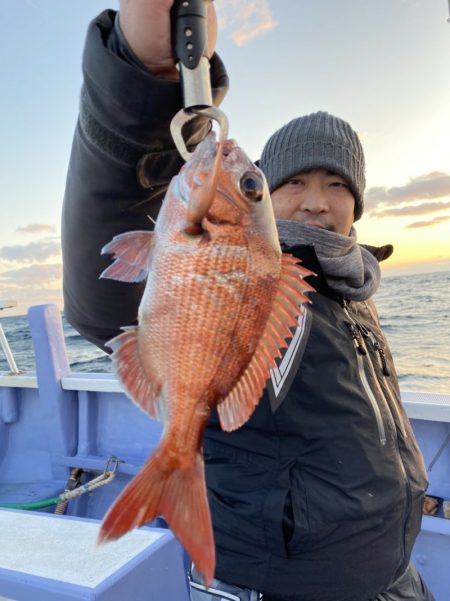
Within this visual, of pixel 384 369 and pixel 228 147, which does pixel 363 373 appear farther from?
pixel 228 147

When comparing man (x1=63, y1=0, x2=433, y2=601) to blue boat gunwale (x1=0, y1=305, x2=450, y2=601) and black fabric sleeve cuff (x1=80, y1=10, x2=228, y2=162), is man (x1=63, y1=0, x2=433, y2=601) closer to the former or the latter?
black fabric sleeve cuff (x1=80, y1=10, x2=228, y2=162)

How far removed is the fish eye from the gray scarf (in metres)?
0.73

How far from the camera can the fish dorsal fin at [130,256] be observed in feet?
3.25

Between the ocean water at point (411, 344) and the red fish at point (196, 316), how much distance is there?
411cm

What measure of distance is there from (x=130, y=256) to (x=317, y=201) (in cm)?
114

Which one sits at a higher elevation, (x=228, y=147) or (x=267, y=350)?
(x=228, y=147)

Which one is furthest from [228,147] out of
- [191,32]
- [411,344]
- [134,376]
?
[411,344]

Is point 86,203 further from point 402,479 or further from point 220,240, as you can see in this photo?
point 402,479

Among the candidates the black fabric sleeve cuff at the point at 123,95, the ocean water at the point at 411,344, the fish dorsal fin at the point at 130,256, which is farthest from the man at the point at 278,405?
the ocean water at the point at 411,344

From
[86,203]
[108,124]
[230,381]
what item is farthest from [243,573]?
[108,124]

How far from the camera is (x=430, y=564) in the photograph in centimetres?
255

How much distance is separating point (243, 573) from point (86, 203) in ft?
3.77

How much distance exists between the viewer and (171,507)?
2.87 ft

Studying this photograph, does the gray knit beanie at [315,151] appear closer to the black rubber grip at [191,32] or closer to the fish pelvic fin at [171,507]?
the black rubber grip at [191,32]
